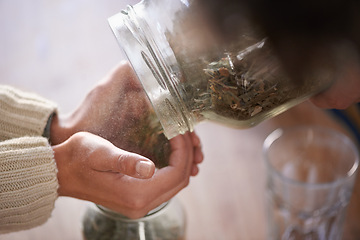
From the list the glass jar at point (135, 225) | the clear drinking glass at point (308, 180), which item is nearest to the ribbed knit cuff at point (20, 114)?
the glass jar at point (135, 225)

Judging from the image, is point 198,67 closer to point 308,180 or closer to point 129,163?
point 129,163

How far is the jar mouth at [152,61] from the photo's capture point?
0.43 metres

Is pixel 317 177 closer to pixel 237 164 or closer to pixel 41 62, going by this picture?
pixel 237 164

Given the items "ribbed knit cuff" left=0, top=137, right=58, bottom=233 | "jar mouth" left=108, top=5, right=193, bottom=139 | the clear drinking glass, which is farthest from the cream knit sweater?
the clear drinking glass

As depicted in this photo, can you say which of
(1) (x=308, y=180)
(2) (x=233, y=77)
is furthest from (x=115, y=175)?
(1) (x=308, y=180)

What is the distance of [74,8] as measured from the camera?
0.99 m

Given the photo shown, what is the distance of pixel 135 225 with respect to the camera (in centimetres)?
54

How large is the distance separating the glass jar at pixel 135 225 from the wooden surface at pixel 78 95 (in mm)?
71

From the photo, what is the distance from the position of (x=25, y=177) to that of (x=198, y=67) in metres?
0.19

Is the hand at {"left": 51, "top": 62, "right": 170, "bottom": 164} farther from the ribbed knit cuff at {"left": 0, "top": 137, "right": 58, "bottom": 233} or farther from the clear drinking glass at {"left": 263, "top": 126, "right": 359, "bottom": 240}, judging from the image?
the clear drinking glass at {"left": 263, "top": 126, "right": 359, "bottom": 240}

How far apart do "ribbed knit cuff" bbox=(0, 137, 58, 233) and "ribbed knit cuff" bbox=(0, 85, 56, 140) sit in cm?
4

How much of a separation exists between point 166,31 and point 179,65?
33mm

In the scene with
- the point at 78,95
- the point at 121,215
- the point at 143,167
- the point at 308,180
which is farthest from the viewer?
the point at 308,180

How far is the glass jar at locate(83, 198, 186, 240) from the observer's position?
0.54 m
